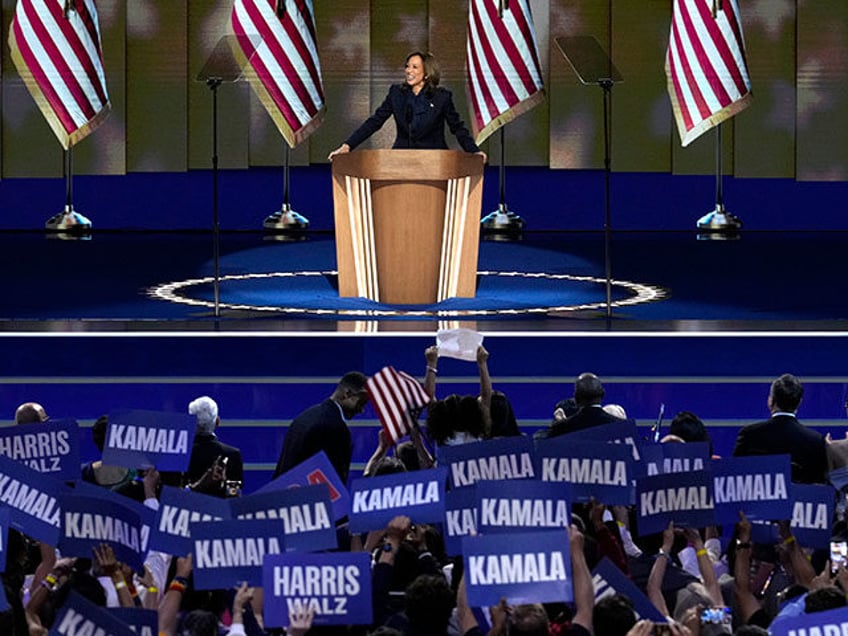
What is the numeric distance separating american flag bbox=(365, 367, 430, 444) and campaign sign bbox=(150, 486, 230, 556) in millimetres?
2176

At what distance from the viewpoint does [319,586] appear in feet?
16.0

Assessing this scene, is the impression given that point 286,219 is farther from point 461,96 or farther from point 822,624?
point 822,624

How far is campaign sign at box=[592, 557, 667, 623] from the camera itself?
4.87 m

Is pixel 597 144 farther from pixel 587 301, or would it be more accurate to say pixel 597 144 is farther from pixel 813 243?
pixel 587 301

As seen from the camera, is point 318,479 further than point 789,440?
No

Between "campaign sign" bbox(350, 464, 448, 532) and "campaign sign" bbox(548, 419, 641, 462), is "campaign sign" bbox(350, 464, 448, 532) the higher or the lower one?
the lower one

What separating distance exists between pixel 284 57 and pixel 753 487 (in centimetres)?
954

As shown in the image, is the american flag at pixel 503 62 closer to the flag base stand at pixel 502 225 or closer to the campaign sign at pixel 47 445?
the flag base stand at pixel 502 225

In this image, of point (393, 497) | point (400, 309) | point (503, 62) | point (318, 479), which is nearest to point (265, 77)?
point (503, 62)

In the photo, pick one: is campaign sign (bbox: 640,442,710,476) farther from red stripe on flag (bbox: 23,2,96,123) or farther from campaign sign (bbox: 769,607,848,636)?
red stripe on flag (bbox: 23,2,96,123)

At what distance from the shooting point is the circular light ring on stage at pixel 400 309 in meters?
11.4

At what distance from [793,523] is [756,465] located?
0.73 feet

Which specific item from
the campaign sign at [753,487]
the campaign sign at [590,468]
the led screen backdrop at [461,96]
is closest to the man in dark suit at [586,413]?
the campaign sign at [590,468]

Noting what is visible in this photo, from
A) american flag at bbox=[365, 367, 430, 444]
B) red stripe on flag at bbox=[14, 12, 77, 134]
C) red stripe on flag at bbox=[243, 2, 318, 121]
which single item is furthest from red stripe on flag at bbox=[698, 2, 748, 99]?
american flag at bbox=[365, 367, 430, 444]
